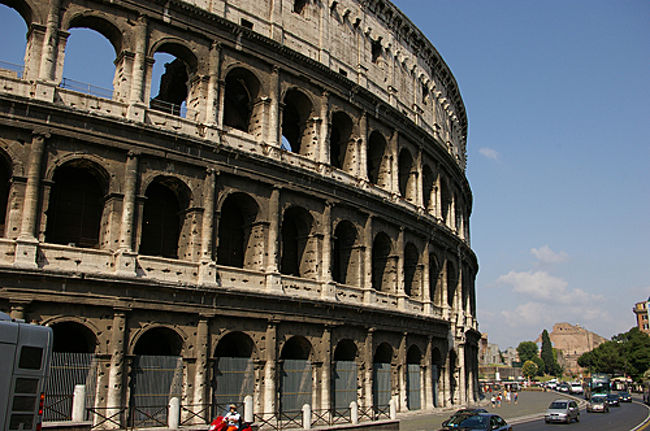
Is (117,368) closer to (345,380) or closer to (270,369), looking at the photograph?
(270,369)

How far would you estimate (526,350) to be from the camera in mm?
167500

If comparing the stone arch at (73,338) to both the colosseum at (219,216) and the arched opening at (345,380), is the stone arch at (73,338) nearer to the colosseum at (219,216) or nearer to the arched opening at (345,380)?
the colosseum at (219,216)

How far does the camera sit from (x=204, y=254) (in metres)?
21.2

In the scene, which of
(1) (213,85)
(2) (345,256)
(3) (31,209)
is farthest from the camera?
(2) (345,256)

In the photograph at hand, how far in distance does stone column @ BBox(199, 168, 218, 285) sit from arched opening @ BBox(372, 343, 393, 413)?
988 centimetres

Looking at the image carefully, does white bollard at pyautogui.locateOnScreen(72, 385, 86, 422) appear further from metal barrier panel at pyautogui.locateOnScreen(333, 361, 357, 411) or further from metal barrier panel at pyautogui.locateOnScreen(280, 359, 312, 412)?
metal barrier panel at pyautogui.locateOnScreen(333, 361, 357, 411)

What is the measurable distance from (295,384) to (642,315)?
144083 millimetres

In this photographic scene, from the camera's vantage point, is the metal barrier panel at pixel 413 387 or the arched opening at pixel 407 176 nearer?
the metal barrier panel at pixel 413 387

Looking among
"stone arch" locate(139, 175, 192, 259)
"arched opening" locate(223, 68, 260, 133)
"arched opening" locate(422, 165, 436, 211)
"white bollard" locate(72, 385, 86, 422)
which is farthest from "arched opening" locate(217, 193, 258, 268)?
"arched opening" locate(422, 165, 436, 211)

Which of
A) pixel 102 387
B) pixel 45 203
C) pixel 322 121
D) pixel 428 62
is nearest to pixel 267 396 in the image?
pixel 102 387

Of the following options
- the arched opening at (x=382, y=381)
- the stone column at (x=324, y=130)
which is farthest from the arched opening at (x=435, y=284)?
the stone column at (x=324, y=130)

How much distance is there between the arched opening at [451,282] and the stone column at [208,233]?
19869 mm

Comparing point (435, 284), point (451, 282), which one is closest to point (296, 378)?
point (435, 284)

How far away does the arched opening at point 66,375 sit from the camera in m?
17.3
